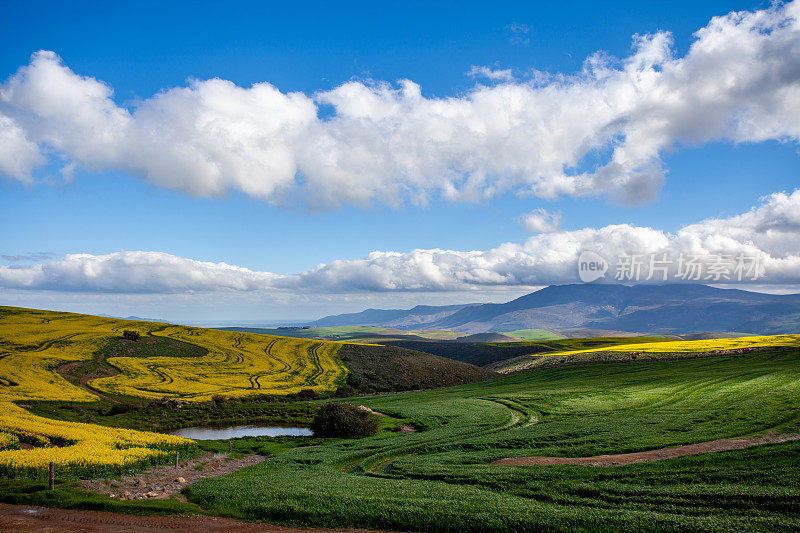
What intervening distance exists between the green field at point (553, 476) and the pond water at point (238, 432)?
38.8ft

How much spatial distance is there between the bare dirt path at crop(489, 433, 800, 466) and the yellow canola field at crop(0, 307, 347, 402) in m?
50.6

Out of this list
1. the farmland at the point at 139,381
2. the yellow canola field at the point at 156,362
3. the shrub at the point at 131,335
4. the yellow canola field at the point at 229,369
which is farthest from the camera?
the shrub at the point at 131,335

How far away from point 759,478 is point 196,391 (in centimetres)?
6673

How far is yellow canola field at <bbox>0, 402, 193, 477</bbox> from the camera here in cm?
2566

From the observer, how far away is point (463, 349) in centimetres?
18625

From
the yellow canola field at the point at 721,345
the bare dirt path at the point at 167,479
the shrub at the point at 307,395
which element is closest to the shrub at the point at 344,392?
the shrub at the point at 307,395

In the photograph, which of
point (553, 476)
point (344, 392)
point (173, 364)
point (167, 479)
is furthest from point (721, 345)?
point (173, 364)

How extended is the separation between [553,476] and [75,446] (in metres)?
31.3

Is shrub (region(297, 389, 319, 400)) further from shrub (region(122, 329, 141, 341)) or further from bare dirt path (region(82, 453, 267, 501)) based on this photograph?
shrub (region(122, 329, 141, 341))

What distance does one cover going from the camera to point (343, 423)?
1769 inches

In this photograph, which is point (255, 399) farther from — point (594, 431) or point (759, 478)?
point (759, 478)

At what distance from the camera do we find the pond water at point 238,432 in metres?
46.0

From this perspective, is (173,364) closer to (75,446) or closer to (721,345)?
(75,446)

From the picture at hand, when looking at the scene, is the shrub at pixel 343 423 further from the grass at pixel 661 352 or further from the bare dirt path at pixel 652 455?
the grass at pixel 661 352
